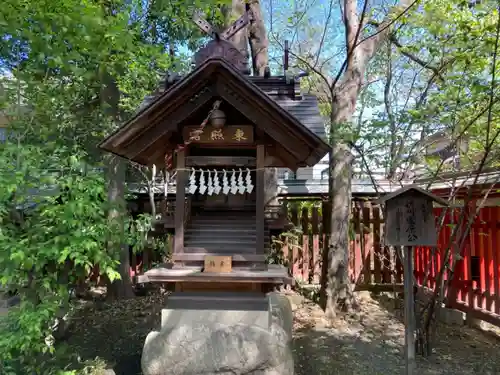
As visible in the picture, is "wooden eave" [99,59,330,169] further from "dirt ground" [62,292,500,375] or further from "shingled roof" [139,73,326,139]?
"dirt ground" [62,292,500,375]

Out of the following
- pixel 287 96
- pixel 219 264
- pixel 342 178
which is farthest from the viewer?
pixel 342 178

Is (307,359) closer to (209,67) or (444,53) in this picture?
(209,67)

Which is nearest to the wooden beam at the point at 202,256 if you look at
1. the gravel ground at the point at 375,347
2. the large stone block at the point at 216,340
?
the large stone block at the point at 216,340

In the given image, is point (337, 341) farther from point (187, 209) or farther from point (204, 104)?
point (204, 104)

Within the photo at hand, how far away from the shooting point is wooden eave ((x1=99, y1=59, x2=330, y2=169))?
12.0 ft

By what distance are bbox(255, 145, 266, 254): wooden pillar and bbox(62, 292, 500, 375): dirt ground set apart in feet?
7.43

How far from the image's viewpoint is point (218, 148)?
440 centimetres

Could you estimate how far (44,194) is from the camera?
405cm

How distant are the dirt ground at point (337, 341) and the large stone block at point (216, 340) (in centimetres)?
132

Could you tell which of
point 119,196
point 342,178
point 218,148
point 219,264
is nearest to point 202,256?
point 219,264

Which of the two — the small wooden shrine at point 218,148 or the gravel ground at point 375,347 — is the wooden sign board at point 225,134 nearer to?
the small wooden shrine at point 218,148

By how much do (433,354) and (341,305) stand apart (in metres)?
1.90

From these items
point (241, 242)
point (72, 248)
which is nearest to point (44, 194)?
point (72, 248)

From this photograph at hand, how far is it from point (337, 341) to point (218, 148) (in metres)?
3.90
